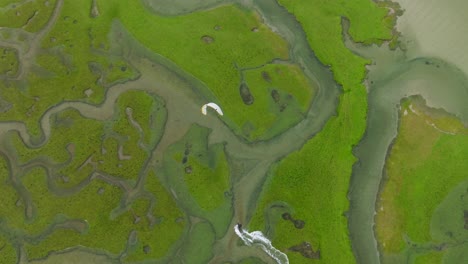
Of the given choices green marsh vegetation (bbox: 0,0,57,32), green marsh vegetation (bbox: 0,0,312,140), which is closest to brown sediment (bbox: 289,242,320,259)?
green marsh vegetation (bbox: 0,0,312,140)

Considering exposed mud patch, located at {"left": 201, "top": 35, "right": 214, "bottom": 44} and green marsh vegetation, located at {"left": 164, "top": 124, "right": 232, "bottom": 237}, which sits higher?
exposed mud patch, located at {"left": 201, "top": 35, "right": 214, "bottom": 44}

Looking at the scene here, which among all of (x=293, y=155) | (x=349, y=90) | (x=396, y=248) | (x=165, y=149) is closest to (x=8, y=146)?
(x=165, y=149)

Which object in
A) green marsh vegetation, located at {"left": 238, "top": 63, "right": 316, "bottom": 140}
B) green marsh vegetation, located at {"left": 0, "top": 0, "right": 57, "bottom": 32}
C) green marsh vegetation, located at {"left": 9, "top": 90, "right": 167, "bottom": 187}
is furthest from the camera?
green marsh vegetation, located at {"left": 0, "top": 0, "right": 57, "bottom": 32}

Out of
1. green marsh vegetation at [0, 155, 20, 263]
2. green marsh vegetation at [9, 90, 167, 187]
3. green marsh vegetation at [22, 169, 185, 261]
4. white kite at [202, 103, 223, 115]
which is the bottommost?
green marsh vegetation at [0, 155, 20, 263]

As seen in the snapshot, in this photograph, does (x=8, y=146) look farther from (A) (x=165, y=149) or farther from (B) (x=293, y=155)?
(B) (x=293, y=155)

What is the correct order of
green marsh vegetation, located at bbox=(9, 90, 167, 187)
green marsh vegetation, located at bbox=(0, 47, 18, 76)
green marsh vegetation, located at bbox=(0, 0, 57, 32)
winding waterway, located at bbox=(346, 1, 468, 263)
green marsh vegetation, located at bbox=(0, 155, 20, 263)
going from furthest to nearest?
green marsh vegetation, located at bbox=(0, 0, 57, 32), green marsh vegetation, located at bbox=(0, 47, 18, 76), green marsh vegetation, located at bbox=(9, 90, 167, 187), winding waterway, located at bbox=(346, 1, 468, 263), green marsh vegetation, located at bbox=(0, 155, 20, 263)

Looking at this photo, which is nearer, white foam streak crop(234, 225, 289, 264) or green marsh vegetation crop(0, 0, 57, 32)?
white foam streak crop(234, 225, 289, 264)

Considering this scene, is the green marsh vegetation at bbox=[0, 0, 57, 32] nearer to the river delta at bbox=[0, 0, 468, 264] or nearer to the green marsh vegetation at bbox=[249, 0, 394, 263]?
the river delta at bbox=[0, 0, 468, 264]

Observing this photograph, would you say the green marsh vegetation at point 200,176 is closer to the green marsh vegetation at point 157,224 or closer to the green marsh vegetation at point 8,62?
the green marsh vegetation at point 157,224
